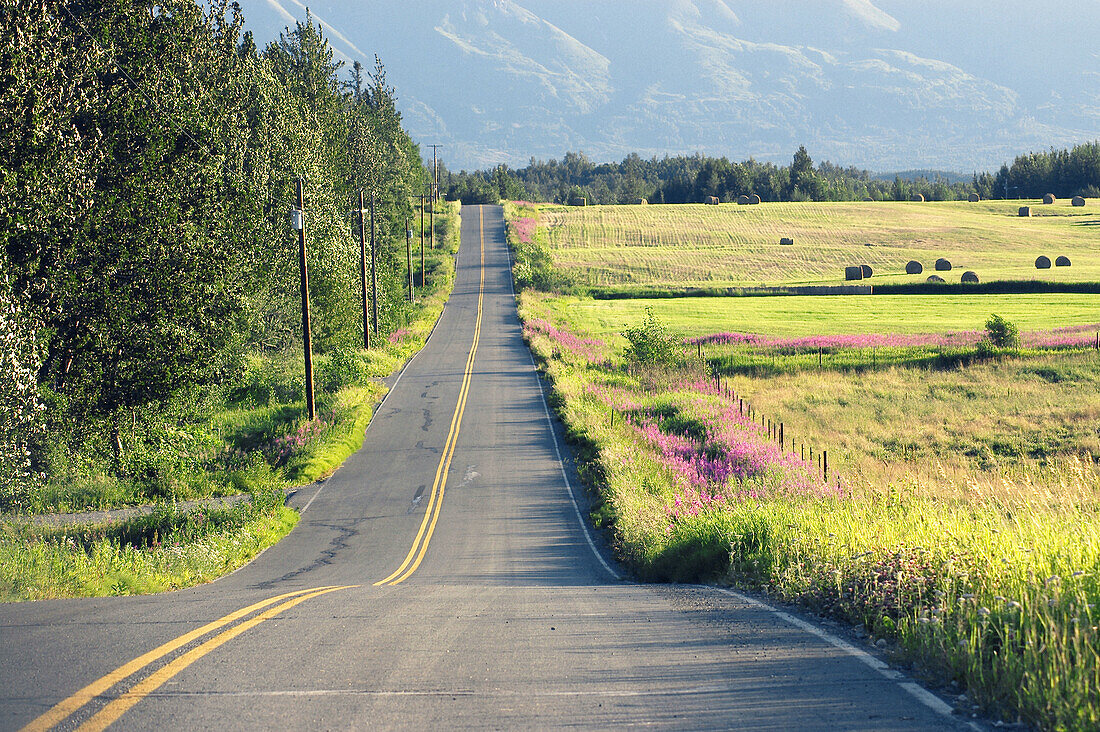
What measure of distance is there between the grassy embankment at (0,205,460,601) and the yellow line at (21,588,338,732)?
5.38 m

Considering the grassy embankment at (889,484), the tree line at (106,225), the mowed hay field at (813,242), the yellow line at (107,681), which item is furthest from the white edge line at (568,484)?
the mowed hay field at (813,242)

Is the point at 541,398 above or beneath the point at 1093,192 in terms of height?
beneath

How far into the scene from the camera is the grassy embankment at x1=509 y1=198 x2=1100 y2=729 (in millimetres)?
5543

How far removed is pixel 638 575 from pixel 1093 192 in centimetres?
16309

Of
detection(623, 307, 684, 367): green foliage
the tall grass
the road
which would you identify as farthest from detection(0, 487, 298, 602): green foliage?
detection(623, 307, 684, 367): green foliage

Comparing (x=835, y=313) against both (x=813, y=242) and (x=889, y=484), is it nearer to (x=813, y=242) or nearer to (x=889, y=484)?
(x=813, y=242)

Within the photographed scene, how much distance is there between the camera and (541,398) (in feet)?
120

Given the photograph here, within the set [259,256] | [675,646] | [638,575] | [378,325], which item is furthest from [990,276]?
[675,646]

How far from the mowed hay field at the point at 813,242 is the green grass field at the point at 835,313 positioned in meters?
8.39

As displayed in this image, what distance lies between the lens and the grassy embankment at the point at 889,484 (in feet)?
18.2

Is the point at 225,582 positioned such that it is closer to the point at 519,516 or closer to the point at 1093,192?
the point at 519,516

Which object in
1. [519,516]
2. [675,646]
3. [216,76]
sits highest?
[216,76]

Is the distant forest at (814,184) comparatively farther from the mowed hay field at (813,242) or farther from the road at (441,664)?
the road at (441,664)

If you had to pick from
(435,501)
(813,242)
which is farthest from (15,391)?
(813,242)
